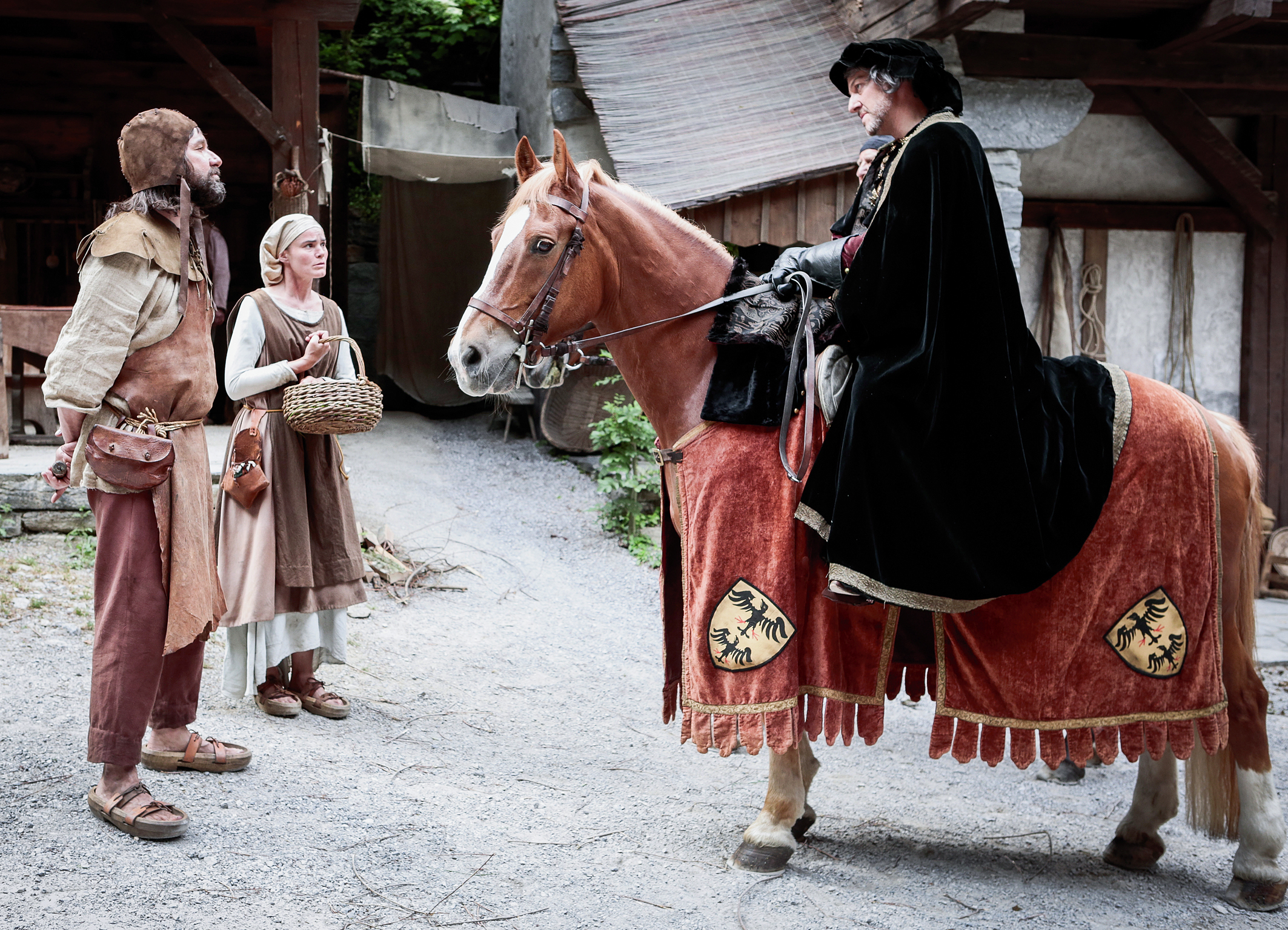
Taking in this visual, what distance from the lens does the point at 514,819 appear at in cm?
341

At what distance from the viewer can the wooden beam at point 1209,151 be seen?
7.58 metres

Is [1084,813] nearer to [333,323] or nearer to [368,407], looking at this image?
[368,407]

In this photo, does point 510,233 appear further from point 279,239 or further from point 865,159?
point 279,239

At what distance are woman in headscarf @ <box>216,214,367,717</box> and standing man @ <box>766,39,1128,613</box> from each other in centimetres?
219

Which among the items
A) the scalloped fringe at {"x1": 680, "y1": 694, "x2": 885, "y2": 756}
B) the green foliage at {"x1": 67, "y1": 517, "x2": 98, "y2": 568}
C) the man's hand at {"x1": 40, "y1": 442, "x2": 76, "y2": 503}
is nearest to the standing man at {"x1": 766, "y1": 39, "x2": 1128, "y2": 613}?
the scalloped fringe at {"x1": 680, "y1": 694, "x2": 885, "y2": 756}

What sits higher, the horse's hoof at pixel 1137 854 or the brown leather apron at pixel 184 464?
the brown leather apron at pixel 184 464

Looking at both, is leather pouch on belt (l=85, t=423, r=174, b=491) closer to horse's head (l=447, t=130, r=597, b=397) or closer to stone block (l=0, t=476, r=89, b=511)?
horse's head (l=447, t=130, r=597, b=397)

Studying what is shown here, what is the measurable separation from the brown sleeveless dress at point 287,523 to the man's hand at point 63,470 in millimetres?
1060

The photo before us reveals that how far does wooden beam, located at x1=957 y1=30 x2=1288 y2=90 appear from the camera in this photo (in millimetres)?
6727

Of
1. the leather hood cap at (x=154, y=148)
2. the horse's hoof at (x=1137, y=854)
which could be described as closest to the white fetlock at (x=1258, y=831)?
the horse's hoof at (x=1137, y=854)

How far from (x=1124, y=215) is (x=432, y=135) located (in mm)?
5827

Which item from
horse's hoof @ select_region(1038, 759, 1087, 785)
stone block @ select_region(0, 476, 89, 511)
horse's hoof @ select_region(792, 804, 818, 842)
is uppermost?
stone block @ select_region(0, 476, 89, 511)

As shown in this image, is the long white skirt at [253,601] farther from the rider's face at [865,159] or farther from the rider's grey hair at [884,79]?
Answer: the rider's grey hair at [884,79]

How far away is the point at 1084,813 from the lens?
3.90 m
